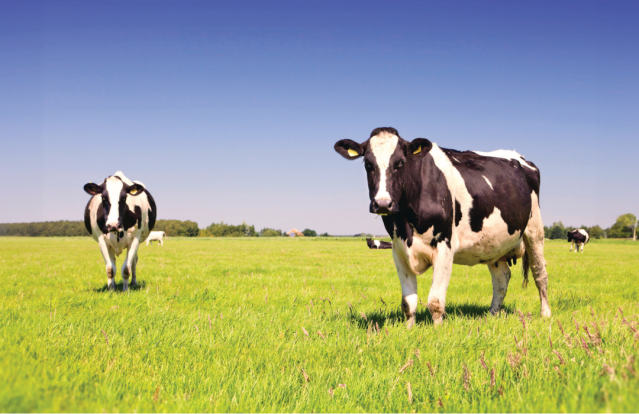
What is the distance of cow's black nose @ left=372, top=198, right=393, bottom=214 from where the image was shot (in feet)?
15.8

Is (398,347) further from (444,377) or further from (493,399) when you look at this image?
(493,399)

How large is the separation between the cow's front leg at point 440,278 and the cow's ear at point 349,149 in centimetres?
175

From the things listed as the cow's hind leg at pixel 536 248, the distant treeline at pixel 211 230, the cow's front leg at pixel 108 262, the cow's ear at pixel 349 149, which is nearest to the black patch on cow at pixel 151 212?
the cow's front leg at pixel 108 262

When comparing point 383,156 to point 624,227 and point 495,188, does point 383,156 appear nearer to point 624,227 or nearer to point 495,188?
point 495,188

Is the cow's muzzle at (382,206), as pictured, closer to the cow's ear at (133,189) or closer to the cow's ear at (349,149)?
the cow's ear at (349,149)

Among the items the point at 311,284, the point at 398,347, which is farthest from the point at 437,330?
the point at 311,284

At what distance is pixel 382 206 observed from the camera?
4.80 metres

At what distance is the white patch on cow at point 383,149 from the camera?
5.13m

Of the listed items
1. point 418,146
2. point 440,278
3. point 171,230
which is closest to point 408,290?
point 440,278

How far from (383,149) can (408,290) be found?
6.92ft

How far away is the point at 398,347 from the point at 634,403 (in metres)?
2.57

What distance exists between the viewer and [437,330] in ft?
16.6

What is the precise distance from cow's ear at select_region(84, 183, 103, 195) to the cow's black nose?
7646 mm

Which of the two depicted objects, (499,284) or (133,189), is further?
(133,189)
